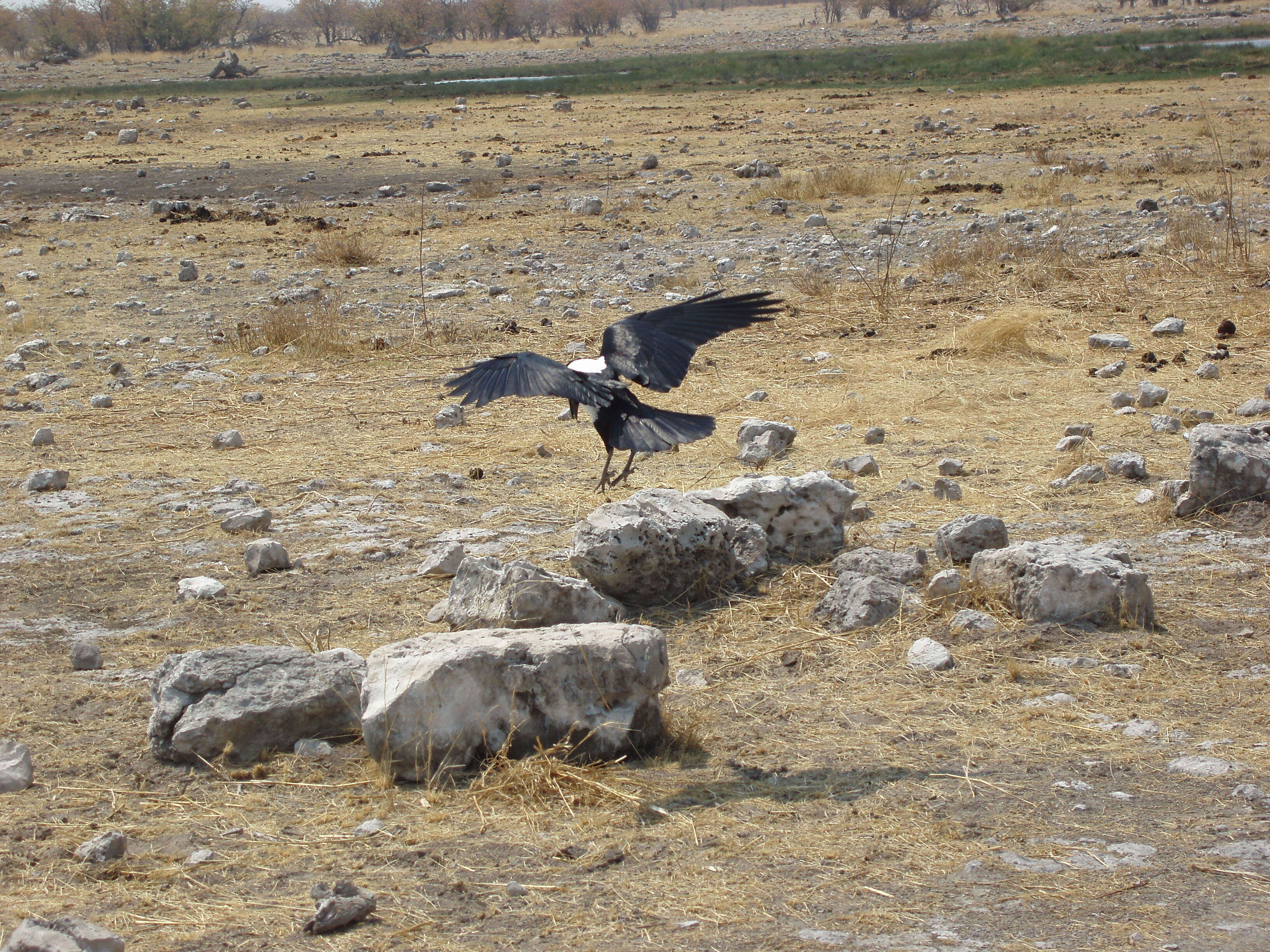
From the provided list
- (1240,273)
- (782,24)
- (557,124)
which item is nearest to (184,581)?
(1240,273)

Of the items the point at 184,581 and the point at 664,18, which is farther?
the point at 664,18

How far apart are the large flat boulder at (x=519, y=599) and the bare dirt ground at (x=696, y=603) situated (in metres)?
0.35

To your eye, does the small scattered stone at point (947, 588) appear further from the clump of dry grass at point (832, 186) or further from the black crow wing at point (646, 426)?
the clump of dry grass at point (832, 186)

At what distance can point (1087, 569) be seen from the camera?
409cm

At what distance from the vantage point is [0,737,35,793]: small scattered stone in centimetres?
324

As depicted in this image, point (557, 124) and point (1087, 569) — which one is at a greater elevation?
point (557, 124)

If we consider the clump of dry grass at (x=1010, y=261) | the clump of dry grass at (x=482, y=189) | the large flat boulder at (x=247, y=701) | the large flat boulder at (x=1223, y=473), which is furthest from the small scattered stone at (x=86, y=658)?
the clump of dry grass at (x=482, y=189)

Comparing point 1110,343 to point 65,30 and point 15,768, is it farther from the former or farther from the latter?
point 65,30

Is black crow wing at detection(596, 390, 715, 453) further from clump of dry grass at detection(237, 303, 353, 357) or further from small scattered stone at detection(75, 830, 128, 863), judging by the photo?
clump of dry grass at detection(237, 303, 353, 357)

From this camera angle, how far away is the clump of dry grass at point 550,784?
3160 mm

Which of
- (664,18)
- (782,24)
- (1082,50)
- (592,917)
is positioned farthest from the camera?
(664,18)

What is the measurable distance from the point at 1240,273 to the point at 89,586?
8.32 meters

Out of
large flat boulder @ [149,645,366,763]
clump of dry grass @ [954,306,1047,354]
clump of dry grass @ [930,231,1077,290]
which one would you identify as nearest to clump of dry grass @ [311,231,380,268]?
clump of dry grass @ [930,231,1077,290]

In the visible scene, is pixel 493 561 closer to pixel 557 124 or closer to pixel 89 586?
pixel 89 586
